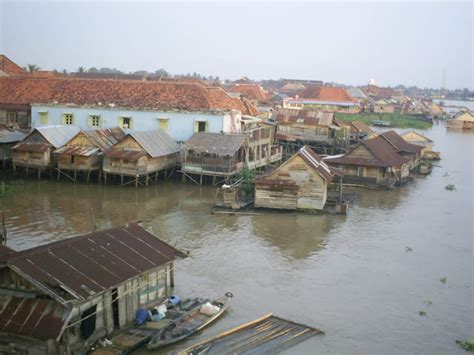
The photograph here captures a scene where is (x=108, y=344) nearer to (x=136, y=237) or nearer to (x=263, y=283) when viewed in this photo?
(x=136, y=237)

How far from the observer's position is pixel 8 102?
41750 millimetres

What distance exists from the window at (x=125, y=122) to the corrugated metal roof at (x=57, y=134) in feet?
12.3

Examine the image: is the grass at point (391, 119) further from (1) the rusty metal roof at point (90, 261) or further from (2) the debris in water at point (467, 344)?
(1) the rusty metal roof at point (90, 261)

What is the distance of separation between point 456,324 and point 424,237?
30.5 feet

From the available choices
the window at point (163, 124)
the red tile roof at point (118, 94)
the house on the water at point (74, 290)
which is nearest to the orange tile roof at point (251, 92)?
the red tile roof at point (118, 94)

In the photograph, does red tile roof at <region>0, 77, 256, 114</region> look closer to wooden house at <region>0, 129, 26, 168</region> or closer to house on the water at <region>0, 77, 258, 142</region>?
house on the water at <region>0, 77, 258, 142</region>

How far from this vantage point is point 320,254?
74.7ft

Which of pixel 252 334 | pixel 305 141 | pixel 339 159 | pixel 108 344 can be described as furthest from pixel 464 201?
pixel 108 344

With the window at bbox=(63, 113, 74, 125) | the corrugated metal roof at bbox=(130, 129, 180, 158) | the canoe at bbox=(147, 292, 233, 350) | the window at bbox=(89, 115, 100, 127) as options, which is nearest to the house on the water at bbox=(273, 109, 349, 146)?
the corrugated metal roof at bbox=(130, 129, 180, 158)

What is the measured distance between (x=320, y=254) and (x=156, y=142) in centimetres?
1493

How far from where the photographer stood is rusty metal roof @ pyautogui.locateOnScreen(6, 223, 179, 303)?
12516 mm

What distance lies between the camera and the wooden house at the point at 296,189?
28203 mm

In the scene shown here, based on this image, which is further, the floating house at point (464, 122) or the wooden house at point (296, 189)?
the floating house at point (464, 122)

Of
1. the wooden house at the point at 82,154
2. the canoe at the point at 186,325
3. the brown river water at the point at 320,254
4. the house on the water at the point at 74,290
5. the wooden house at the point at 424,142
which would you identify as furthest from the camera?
the wooden house at the point at 424,142
